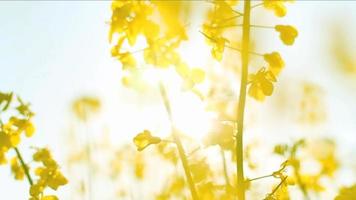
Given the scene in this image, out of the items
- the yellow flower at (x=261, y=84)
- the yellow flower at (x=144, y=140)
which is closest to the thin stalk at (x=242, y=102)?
the yellow flower at (x=261, y=84)

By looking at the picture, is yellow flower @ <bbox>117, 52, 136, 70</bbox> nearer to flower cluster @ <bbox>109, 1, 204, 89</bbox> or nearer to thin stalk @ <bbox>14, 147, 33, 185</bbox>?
flower cluster @ <bbox>109, 1, 204, 89</bbox>

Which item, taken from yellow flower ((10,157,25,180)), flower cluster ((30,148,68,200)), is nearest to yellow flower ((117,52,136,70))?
flower cluster ((30,148,68,200))

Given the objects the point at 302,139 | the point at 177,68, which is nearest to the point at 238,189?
the point at 177,68

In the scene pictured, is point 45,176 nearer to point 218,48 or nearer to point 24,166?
point 24,166

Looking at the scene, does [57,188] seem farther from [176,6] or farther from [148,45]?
[176,6]

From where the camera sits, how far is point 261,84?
2.82 metres

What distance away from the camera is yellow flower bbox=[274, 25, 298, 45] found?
277 centimetres

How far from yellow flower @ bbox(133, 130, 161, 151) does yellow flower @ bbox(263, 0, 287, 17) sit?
1053mm

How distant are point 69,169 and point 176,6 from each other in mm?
6969

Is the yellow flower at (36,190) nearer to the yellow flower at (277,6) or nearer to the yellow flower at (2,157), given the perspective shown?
the yellow flower at (2,157)

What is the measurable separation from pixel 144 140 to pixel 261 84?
0.83 m

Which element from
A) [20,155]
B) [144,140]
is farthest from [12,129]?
[144,140]

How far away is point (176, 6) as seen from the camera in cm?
334

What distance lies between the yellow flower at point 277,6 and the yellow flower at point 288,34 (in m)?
0.16
